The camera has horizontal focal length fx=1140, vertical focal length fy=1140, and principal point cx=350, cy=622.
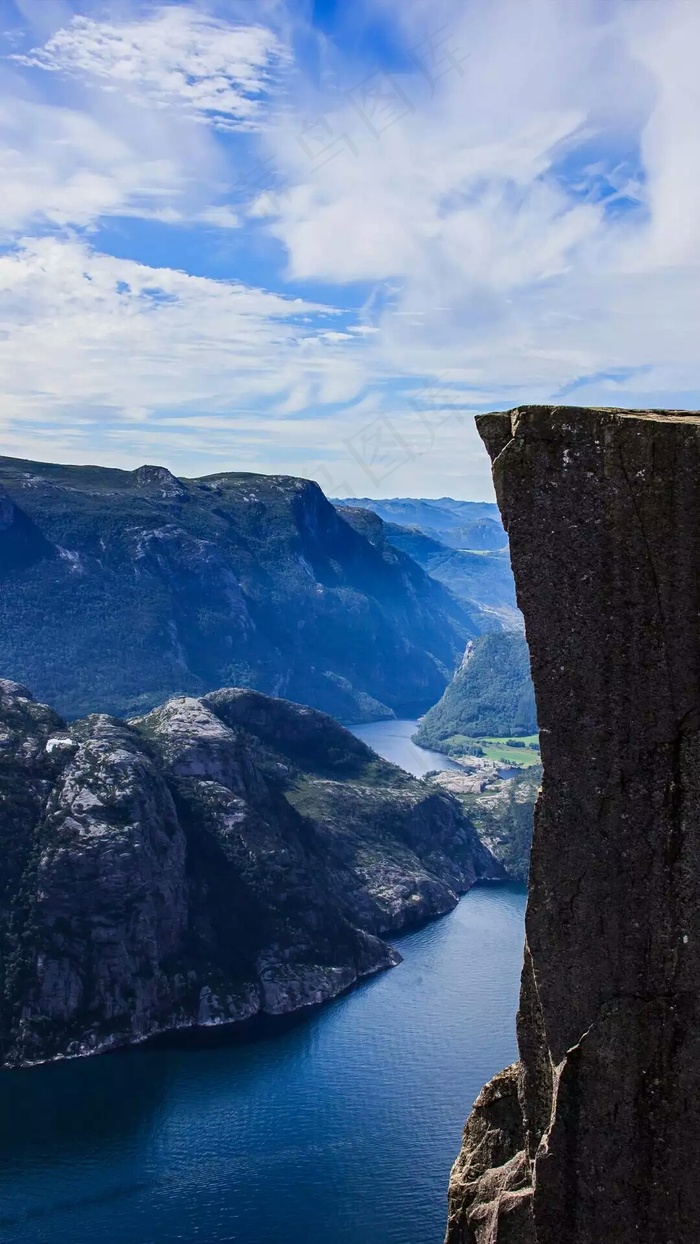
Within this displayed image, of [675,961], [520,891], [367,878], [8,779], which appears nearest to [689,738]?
[675,961]

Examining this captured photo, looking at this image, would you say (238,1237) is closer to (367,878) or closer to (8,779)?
(8,779)

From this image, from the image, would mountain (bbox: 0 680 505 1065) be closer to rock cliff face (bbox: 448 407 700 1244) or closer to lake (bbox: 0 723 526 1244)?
lake (bbox: 0 723 526 1244)

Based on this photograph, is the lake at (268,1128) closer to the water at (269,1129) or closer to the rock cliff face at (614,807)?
the water at (269,1129)

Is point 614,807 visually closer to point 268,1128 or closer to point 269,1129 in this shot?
point 269,1129

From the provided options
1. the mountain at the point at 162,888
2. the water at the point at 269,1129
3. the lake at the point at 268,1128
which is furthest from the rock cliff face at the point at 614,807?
the mountain at the point at 162,888

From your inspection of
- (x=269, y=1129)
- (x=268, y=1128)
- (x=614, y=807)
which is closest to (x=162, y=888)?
(x=268, y=1128)

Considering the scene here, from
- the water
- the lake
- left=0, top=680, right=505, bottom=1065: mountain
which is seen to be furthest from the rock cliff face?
left=0, top=680, right=505, bottom=1065: mountain
